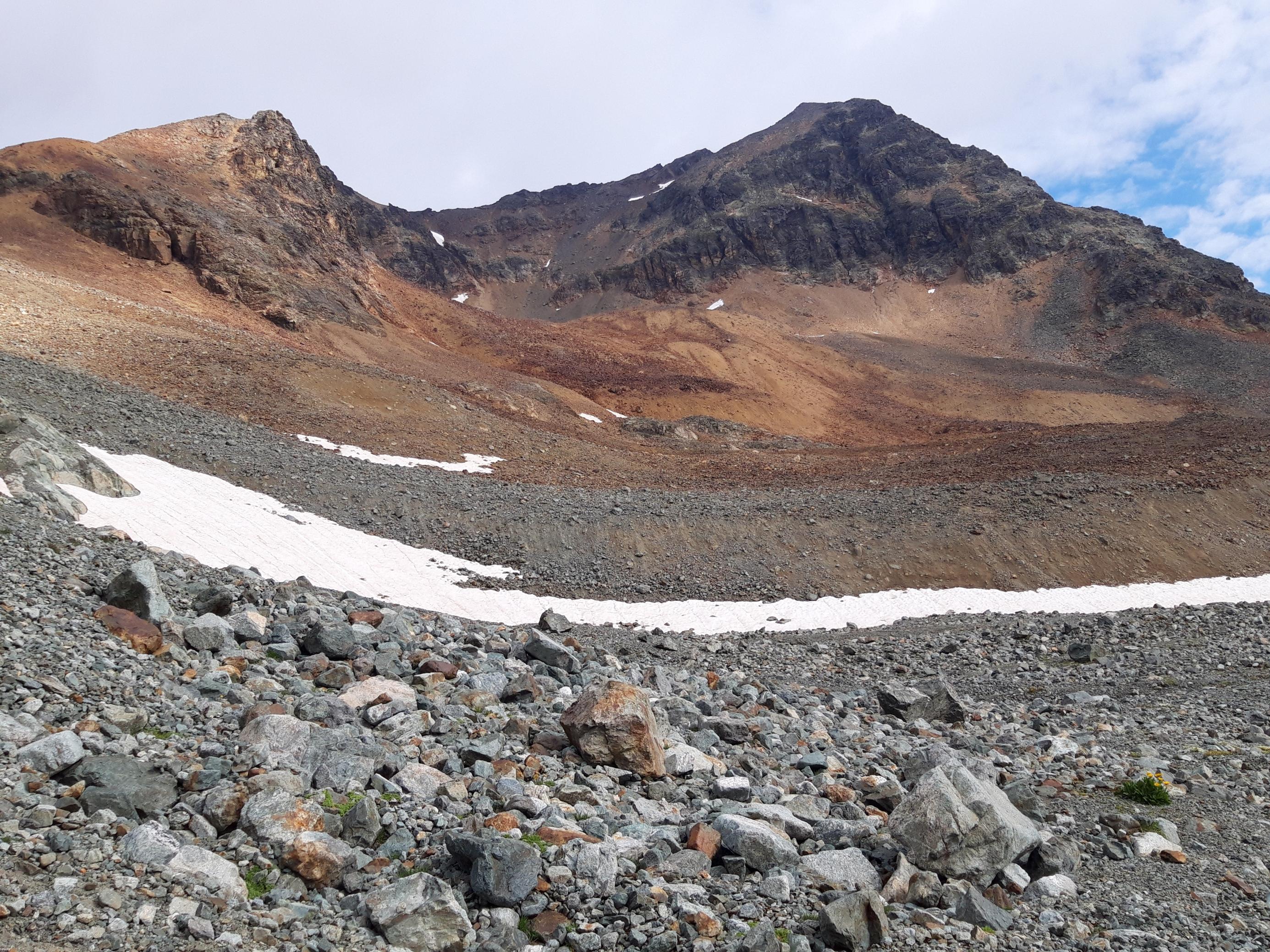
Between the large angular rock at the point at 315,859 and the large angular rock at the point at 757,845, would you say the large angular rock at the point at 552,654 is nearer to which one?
the large angular rock at the point at 757,845

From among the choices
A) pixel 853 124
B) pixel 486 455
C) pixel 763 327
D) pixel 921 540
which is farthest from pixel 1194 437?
pixel 853 124

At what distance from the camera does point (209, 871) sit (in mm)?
4863

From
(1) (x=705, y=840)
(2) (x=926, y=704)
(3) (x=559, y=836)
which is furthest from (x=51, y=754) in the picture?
(2) (x=926, y=704)

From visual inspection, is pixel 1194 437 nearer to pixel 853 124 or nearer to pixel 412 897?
pixel 412 897

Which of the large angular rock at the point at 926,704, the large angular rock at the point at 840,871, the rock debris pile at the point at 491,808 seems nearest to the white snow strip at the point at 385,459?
the rock debris pile at the point at 491,808

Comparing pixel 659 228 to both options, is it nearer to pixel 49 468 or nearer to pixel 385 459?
pixel 385 459

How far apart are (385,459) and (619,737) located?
21311mm

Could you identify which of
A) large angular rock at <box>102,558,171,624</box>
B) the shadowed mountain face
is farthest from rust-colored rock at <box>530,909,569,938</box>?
the shadowed mountain face

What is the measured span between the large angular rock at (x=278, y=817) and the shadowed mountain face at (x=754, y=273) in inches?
1651

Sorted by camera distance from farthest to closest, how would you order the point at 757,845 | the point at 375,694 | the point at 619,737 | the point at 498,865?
the point at 375,694 < the point at 619,737 < the point at 757,845 < the point at 498,865

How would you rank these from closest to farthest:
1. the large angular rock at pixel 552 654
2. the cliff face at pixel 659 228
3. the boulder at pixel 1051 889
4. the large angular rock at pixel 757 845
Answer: the large angular rock at pixel 757 845, the boulder at pixel 1051 889, the large angular rock at pixel 552 654, the cliff face at pixel 659 228

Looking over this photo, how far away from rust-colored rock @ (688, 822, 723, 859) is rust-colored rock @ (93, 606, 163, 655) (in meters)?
5.62

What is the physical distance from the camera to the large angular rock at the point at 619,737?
23.6 ft

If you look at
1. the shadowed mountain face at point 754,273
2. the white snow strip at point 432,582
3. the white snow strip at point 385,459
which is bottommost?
the white snow strip at point 432,582
